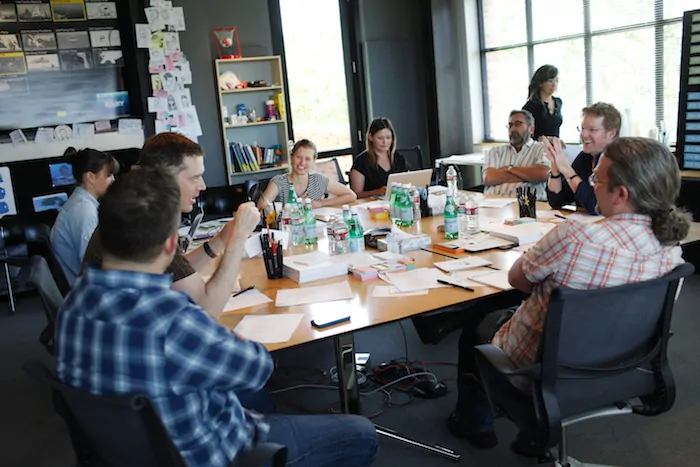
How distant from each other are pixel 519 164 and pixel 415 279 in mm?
2242

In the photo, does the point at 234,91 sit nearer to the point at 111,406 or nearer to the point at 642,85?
the point at 642,85

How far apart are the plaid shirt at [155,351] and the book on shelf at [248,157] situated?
16.8 feet

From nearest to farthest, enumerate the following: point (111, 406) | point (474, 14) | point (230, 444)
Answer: point (111, 406), point (230, 444), point (474, 14)

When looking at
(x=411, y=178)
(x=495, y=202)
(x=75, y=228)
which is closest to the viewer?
(x=75, y=228)

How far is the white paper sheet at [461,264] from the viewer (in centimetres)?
259

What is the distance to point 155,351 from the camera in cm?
131

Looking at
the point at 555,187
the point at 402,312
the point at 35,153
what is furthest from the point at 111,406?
the point at 35,153

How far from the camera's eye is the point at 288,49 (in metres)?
6.78

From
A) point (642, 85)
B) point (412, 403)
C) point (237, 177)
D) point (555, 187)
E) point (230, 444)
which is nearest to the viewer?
point (230, 444)

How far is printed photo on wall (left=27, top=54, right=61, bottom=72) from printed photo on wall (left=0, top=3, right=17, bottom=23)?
330 millimetres

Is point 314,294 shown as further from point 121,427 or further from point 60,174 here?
point 60,174

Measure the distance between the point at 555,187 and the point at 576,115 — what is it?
2.74 meters

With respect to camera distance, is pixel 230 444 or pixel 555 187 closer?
pixel 230 444

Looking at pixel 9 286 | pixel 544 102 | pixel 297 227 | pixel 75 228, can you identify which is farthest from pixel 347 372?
pixel 544 102
